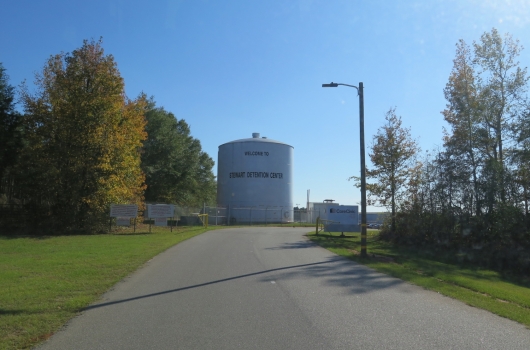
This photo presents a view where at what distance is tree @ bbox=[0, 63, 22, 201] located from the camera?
1304 inches

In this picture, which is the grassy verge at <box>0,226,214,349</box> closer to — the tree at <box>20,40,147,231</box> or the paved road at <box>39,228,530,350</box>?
the paved road at <box>39,228,530,350</box>

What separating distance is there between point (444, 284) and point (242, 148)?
1657 inches

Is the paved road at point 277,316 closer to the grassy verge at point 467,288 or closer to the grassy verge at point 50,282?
the grassy verge at point 50,282

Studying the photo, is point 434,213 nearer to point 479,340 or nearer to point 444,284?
point 444,284

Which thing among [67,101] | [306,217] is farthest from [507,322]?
[306,217]

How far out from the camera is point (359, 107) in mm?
19219

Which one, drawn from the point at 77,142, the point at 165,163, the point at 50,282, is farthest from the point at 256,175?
the point at 50,282

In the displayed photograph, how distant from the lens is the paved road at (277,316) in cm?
645

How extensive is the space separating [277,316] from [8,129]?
32.6 metres

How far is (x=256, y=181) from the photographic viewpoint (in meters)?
52.2

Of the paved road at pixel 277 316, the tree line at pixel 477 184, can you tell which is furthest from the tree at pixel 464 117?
the paved road at pixel 277 316

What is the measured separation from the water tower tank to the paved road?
125ft

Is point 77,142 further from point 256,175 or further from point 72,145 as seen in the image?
point 256,175

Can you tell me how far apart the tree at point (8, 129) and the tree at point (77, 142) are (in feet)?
7.44
